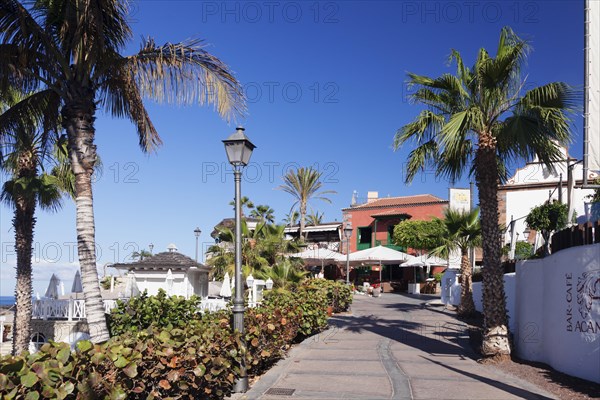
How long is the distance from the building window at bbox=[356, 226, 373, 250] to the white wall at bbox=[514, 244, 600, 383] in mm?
33657

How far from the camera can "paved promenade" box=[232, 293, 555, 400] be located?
26.8ft

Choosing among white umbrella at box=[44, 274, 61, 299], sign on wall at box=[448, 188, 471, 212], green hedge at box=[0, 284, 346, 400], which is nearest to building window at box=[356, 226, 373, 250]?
sign on wall at box=[448, 188, 471, 212]

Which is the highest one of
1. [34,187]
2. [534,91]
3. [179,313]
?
[534,91]

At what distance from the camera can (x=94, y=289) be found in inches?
344

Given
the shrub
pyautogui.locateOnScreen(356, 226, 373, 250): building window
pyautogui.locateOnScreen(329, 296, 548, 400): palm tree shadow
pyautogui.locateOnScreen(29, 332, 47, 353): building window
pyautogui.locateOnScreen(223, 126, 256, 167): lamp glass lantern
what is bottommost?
pyautogui.locateOnScreen(29, 332, 47, 353): building window

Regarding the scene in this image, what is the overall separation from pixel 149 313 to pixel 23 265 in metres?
8.35

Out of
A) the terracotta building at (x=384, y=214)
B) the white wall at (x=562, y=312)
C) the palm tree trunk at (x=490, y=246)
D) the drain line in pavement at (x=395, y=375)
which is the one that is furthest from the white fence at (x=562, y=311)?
the terracotta building at (x=384, y=214)

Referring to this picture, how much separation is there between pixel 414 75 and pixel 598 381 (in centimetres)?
729

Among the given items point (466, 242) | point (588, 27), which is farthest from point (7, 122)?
point (466, 242)

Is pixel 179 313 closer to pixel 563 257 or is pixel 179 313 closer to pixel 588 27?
pixel 563 257

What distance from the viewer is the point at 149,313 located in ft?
35.7

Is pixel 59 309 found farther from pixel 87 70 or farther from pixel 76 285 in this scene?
pixel 87 70

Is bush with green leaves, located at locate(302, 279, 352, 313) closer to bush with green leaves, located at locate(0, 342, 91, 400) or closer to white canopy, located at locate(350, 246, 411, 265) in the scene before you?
white canopy, located at locate(350, 246, 411, 265)

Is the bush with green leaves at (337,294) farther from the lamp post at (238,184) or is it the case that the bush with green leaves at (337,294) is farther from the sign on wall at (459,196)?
the lamp post at (238,184)
